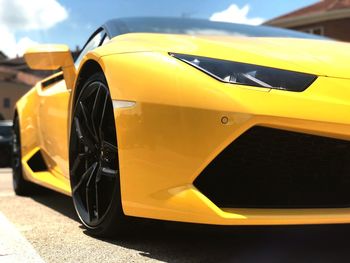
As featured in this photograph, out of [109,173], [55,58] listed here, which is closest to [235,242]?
[109,173]

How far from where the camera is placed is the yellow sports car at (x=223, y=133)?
81.4 inches

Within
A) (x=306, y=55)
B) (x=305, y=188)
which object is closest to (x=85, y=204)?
(x=305, y=188)

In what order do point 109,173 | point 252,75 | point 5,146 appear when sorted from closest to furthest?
point 252,75 → point 109,173 → point 5,146

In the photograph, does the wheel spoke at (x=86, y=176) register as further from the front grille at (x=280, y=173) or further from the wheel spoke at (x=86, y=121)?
the front grille at (x=280, y=173)

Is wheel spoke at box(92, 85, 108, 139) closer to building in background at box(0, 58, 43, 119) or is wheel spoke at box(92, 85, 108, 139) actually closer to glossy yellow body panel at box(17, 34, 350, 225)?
glossy yellow body panel at box(17, 34, 350, 225)

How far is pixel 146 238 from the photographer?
265 centimetres

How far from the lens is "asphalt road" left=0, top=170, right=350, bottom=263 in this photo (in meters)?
2.35

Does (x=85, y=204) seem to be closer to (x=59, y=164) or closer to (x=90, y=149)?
(x=90, y=149)

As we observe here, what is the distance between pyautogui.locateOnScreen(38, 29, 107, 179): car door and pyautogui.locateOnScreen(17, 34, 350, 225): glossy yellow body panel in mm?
987

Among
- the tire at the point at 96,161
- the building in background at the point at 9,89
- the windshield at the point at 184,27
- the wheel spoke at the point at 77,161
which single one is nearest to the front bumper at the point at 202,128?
the tire at the point at 96,161

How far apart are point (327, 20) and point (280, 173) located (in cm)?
2626

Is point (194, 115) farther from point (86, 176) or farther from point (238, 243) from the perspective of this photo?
point (86, 176)

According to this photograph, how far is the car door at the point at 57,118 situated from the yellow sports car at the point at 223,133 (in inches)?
34.3

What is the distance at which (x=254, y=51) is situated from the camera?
94.7 inches
